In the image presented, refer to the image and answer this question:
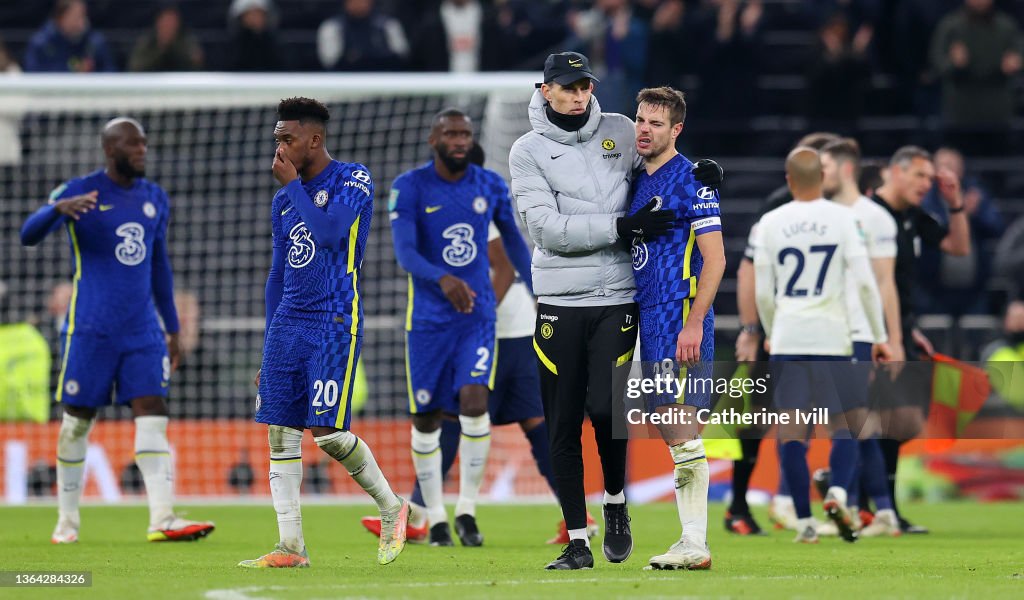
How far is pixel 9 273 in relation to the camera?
15453 mm

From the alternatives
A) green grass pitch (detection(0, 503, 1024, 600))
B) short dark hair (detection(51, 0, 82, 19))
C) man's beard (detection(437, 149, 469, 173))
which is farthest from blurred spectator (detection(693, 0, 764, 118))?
man's beard (detection(437, 149, 469, 173))

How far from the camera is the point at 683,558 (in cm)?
725

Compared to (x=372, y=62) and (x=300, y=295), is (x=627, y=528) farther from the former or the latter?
(x=372, y=62)

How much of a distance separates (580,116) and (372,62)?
1066cm

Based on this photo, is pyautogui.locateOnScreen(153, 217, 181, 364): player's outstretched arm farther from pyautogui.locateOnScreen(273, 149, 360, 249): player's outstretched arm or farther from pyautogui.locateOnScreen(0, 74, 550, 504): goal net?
pyautogui.locateOnScreen(0, 74, 550, 504): goal net

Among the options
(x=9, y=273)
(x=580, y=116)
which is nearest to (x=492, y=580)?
(x=580, y=116)

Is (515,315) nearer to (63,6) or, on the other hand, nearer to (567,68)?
(567,68)

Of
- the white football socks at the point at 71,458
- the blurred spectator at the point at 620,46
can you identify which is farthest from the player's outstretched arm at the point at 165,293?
the blurred spectator at the point at 620,46

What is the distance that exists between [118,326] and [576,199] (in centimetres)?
376

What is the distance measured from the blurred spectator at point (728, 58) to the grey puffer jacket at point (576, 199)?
1070 centimetres

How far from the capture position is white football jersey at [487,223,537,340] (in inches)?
A: 412

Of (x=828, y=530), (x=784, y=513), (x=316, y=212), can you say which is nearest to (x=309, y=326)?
(x=316, y=212)

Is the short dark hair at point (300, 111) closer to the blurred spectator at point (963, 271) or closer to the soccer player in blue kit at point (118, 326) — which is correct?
the soccer player in blue kit at point (118, 326)

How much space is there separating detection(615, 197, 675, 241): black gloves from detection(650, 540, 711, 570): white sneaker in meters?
1.44
